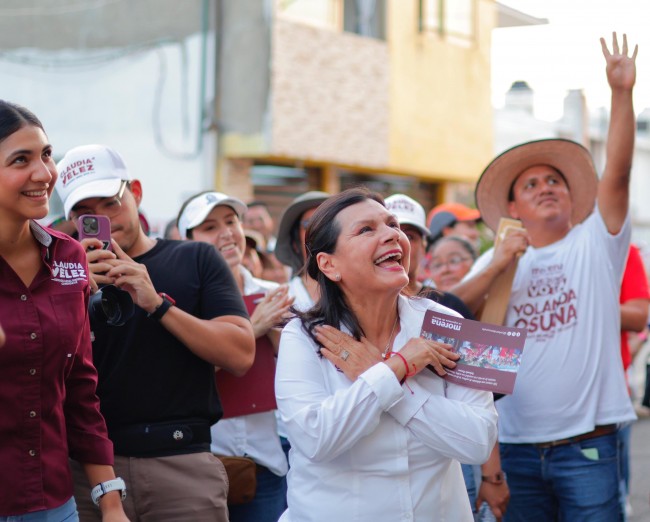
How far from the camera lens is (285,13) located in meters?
16.0

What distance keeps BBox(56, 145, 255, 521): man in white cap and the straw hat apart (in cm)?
182

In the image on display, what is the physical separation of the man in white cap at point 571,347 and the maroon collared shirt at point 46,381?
2157 millimetres

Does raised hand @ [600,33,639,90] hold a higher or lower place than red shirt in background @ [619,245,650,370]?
higher

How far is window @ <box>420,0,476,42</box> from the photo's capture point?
19.0m

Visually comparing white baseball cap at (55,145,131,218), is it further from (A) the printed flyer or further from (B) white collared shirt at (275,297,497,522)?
(A) the printed flyer

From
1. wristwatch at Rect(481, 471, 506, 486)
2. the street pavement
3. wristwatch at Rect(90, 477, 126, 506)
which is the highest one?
wristwatch at Rect(90, 477, 126, 506)

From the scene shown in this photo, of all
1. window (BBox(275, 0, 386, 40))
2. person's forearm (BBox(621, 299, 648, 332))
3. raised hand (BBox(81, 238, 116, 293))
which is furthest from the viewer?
window (BBox(275, 0, 386, 40))

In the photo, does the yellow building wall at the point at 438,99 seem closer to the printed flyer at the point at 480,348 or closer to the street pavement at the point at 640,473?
the street pavement at the point at 640,473

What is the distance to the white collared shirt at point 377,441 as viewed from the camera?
3.13 m

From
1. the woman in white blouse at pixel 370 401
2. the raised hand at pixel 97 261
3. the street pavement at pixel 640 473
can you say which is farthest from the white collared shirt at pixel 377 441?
the street pavement at pixel 640 473

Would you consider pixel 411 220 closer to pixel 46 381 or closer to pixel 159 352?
pixel 159 352

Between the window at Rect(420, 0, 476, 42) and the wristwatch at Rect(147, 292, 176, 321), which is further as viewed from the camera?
the window at Rect(420, 0, 476, 42)

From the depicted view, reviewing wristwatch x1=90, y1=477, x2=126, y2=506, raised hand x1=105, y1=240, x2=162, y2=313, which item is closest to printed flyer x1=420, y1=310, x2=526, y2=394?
raised hand x1=105, y1=240, x2=162, y2=313

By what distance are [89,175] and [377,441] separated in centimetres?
165
